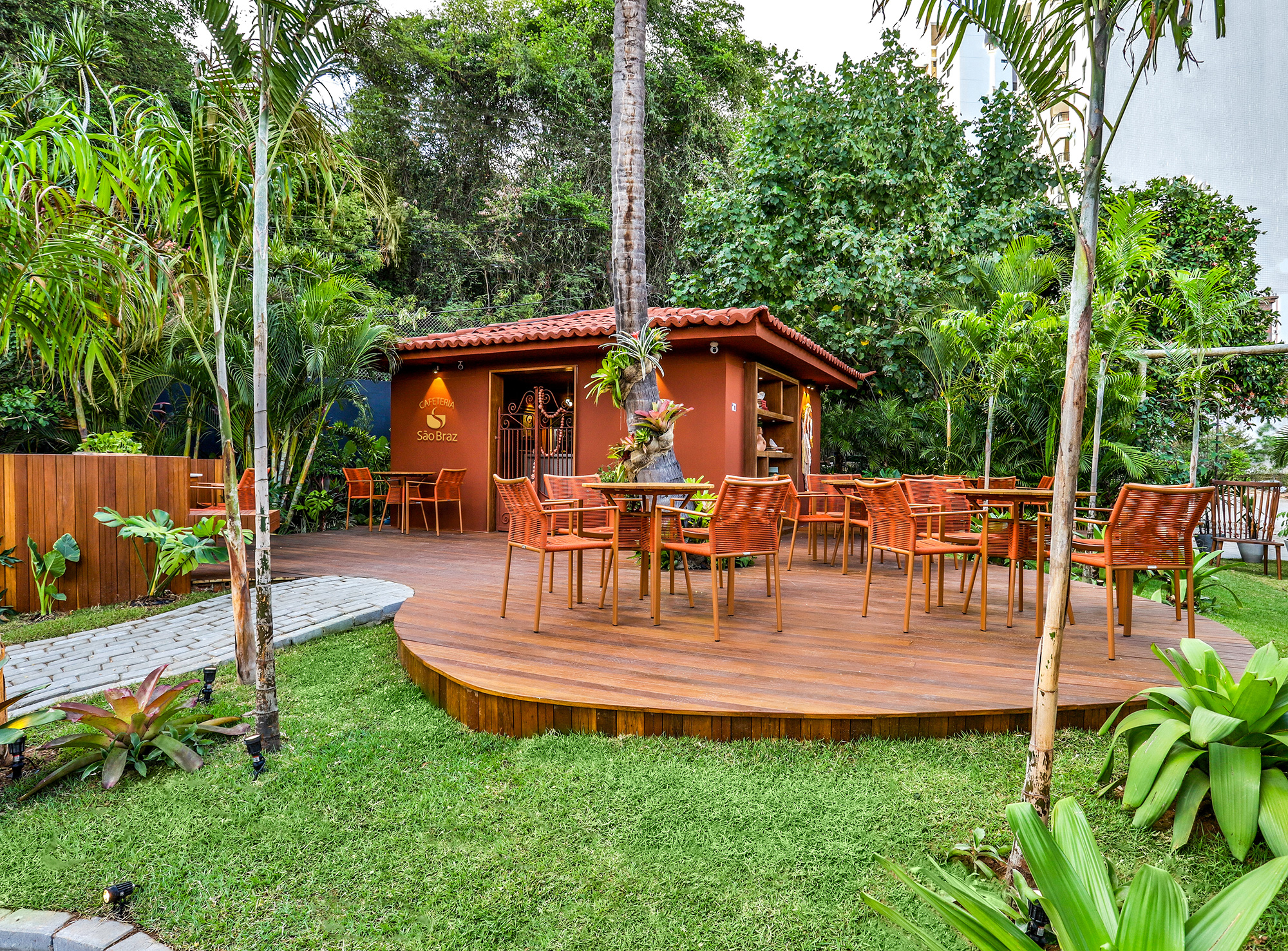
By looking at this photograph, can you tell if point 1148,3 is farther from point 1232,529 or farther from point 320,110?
point 1232,529

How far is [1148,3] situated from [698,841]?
104 inches

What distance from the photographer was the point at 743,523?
372cm

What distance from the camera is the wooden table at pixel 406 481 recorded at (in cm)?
919

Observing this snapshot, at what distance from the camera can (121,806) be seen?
234cm

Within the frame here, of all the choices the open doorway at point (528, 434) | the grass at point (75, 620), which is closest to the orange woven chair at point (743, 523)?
the grass at point (75, 620)

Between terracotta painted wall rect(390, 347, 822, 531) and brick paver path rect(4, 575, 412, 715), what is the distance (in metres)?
3.83

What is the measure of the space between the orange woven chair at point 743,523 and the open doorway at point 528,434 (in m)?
5.96

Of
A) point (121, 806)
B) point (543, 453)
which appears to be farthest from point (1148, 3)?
point (543, 453)

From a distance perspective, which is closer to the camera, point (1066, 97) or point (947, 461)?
point (1066, 97)

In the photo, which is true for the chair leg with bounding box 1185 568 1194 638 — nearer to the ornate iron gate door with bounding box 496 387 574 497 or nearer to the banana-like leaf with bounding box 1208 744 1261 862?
the banana-like leaf with bounding box 1208 744 1261 862

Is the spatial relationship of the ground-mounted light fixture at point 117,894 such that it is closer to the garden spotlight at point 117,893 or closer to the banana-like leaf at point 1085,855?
the garden spotlight at point 117,893

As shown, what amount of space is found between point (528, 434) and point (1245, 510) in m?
9.21

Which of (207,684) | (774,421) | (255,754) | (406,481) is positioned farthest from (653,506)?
(774,421)

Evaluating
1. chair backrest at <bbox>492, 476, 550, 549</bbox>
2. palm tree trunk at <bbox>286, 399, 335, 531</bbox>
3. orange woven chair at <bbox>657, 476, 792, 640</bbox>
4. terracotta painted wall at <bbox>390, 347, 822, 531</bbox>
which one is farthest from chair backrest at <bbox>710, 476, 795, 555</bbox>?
palm tree trunk at <bbox>286, 399, 335, 531</bbox>
